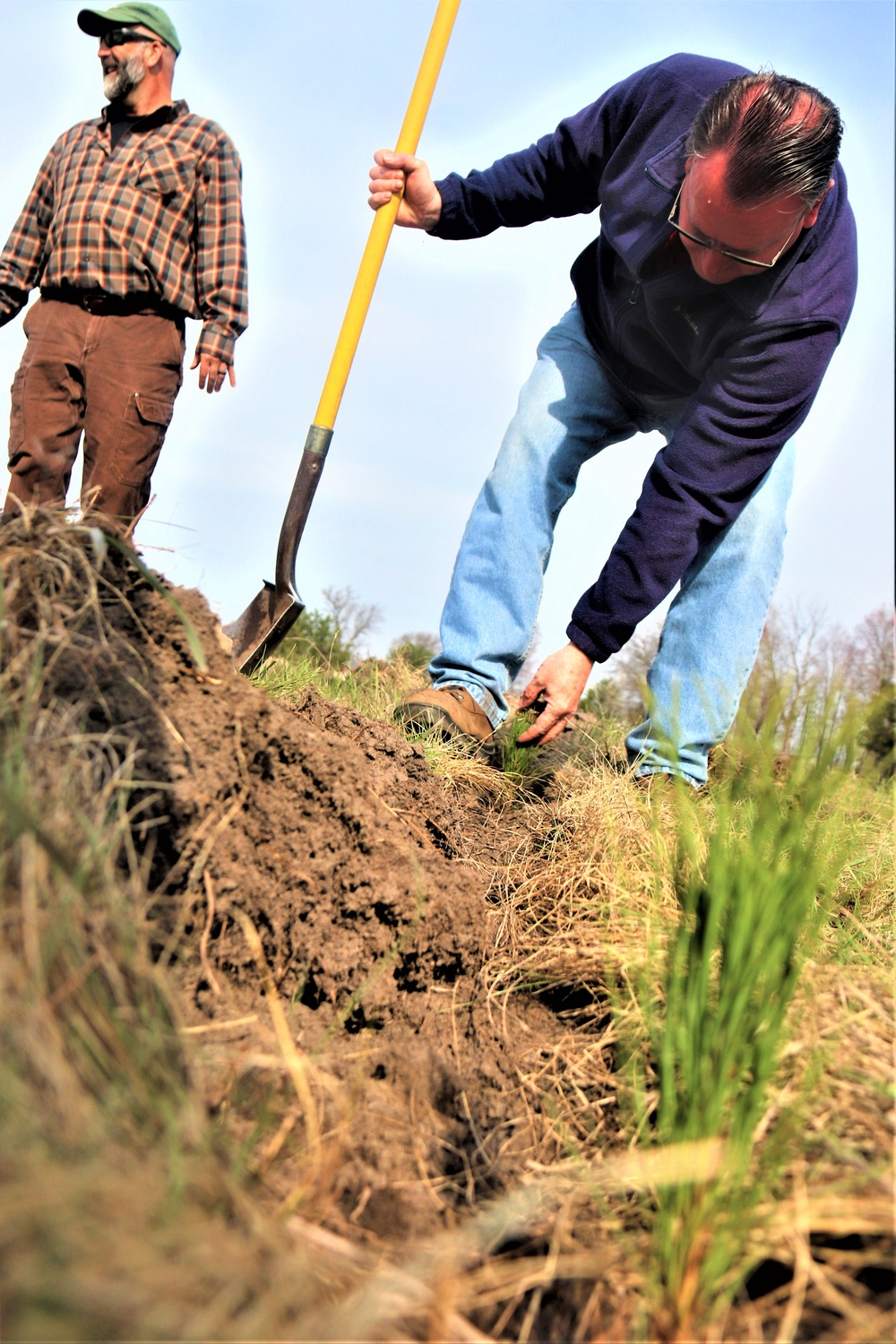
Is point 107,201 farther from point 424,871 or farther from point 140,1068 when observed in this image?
point 140,1068

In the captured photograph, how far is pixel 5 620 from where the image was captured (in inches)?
53.6

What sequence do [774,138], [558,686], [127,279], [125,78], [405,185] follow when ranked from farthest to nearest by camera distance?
[125,78] < [127,279] < [405,185] < [558,686] < [774,138]

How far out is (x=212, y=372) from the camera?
158 inches

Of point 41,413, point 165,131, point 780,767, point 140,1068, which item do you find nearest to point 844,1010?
point 140,1068

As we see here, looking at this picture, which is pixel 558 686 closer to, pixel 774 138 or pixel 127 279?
pixel 774 138

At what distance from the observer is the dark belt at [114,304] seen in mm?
3916

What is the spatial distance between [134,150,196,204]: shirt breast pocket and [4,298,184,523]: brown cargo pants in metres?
0.50

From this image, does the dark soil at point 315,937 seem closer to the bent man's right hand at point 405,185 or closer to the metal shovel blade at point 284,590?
the metal shovel blade at point 284,590

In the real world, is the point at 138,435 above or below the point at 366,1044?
above

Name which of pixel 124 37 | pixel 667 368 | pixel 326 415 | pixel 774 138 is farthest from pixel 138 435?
pixel 774 138

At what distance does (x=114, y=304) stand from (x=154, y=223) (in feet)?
1.19

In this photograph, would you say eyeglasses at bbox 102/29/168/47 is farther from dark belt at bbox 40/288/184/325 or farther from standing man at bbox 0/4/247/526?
dark belt at bbox 40/288/184/325

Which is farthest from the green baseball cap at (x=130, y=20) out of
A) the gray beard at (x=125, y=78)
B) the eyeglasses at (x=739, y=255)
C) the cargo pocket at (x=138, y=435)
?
the eyeglasses at (x=739, y=255)

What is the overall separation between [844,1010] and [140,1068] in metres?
1.02
